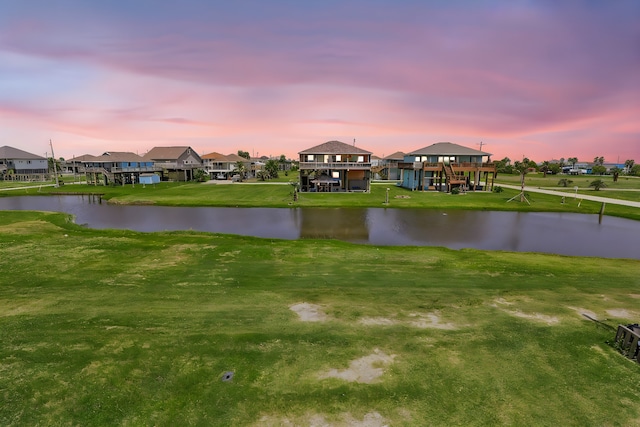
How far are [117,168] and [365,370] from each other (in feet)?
345

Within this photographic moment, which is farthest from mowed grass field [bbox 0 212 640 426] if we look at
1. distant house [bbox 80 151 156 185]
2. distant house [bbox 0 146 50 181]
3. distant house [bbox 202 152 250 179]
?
distant house [bbox 0 146 50 181]

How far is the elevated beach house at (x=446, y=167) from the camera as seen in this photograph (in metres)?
73.2

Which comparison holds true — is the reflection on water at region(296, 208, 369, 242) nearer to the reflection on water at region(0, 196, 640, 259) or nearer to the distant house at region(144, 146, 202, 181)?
the reflection on water at region(0, 196, 640, 259)

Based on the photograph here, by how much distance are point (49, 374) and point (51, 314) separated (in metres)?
5.49

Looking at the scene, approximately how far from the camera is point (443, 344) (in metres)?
12.2

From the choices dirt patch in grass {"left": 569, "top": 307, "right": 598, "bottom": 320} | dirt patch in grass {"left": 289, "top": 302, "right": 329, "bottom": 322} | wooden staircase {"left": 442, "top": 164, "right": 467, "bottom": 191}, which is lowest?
dirt patch in grass {"left": 569, "top": 307, "right": 598, "bottom": 320}

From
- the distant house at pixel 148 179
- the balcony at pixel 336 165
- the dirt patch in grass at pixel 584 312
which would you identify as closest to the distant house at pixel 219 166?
the distant house at pixel 148 179

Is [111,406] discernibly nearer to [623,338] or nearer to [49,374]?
[49,374]

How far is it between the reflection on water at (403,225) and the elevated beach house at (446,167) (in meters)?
27.5

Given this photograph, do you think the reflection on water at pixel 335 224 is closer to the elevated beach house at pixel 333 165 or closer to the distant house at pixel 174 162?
the elevated beach house at pixel 333 165

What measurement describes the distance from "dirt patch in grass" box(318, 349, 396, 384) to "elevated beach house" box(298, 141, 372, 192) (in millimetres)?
58328

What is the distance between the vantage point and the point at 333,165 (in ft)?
226

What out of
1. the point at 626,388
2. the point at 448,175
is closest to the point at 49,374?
the point at 626,388

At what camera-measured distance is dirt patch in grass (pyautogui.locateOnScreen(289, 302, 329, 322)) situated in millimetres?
14461
